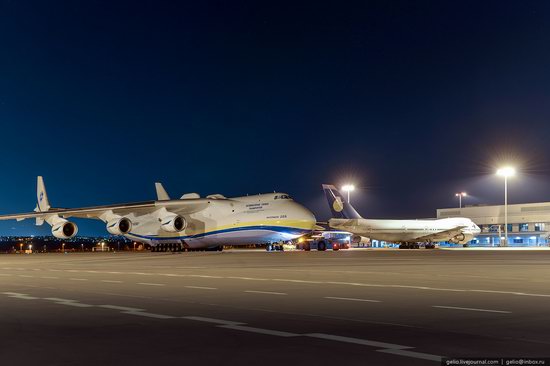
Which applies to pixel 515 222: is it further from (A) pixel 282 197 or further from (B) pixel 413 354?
(B) pixel 413 354

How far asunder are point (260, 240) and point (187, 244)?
798 cm

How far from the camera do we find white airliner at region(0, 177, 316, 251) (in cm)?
5078

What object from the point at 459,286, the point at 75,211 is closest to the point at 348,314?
the point at 459,286

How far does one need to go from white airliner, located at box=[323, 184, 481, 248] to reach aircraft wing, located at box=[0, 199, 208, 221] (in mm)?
16270

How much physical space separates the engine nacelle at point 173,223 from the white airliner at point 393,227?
700 inches

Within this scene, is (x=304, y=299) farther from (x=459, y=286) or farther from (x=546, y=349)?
(x=546, y=349)

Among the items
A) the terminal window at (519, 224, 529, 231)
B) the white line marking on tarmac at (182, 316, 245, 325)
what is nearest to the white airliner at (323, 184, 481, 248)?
the terminal window at (519, 224, 529, 231)

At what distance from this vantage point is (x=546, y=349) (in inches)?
295

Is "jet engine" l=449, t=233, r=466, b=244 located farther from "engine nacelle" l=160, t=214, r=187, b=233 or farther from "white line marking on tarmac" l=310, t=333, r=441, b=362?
"white line marking on tarmac" l=310, t=333, r=441, b=362

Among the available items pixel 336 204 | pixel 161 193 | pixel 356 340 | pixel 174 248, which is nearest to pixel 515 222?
pixel 336 204

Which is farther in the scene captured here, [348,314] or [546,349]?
[348,314]

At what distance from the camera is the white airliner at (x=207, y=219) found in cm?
5078

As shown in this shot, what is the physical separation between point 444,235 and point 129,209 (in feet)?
114

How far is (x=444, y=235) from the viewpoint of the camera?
235 feet
